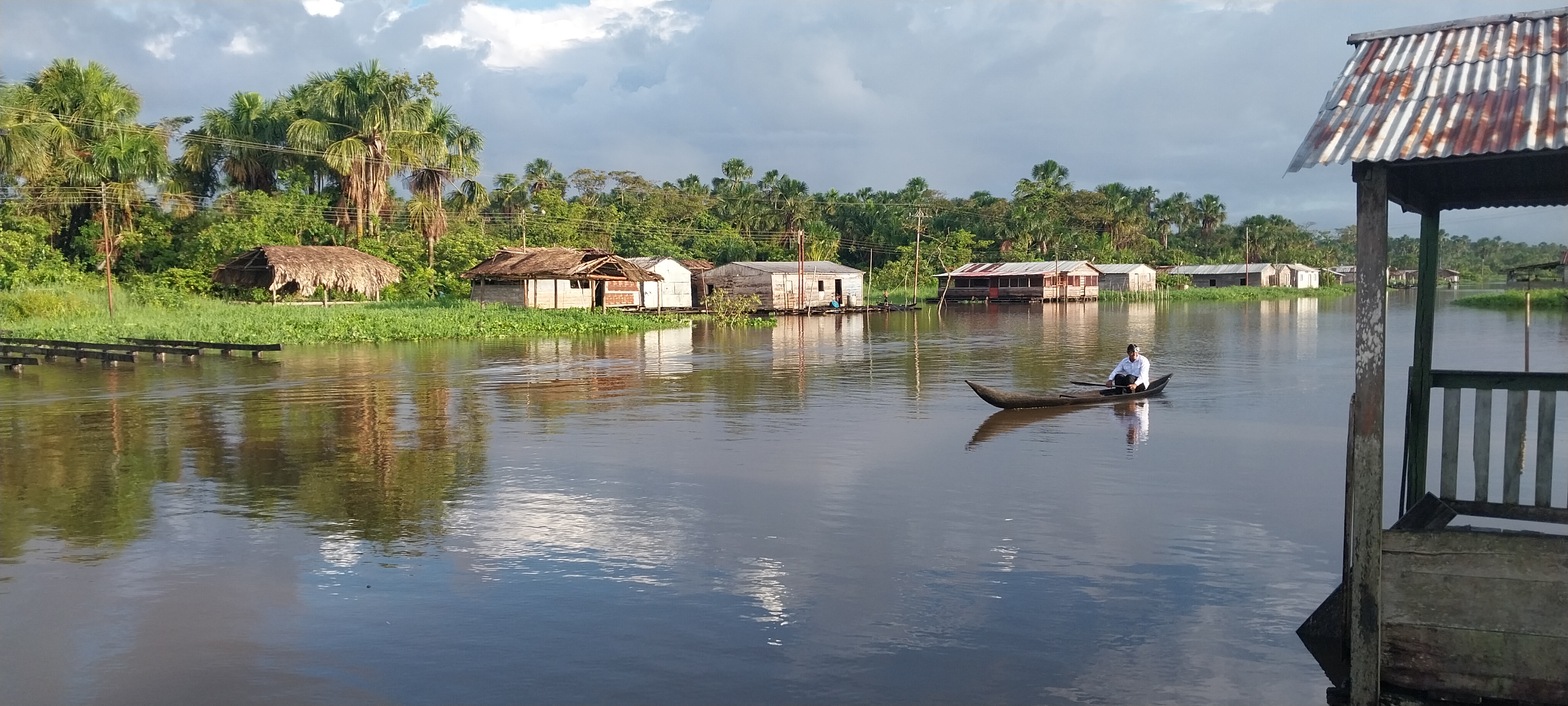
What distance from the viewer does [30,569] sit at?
9.10m

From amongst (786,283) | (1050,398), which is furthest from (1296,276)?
(1050,398)

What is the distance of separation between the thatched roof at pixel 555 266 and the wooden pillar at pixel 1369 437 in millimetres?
42992

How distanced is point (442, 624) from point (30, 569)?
12.7ft

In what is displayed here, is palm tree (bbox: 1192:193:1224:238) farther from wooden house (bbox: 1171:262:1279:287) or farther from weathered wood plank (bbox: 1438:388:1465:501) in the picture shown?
weathered wood plank (bbox: 1438:388:1465:501)

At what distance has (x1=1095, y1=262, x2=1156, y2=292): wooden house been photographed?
261 feet

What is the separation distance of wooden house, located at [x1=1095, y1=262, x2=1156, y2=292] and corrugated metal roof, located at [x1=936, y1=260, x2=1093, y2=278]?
4810mm

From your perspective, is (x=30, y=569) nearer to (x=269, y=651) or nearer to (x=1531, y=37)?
(x=269, y=651)

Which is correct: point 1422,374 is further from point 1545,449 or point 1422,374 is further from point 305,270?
point 305,270

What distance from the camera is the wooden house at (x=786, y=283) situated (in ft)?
193

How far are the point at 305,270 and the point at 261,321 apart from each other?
6.69m

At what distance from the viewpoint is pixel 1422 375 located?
7.22 metres

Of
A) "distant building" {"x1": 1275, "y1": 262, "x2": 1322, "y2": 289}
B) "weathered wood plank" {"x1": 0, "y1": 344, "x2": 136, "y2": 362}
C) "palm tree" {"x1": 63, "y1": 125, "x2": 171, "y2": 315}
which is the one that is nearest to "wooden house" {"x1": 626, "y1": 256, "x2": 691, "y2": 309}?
"palm tree" {"x1": 63, "y1": 125, "x2": 171, "y2": 315}

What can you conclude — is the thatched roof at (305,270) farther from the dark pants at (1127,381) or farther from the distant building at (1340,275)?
the distant building at (1340,275)

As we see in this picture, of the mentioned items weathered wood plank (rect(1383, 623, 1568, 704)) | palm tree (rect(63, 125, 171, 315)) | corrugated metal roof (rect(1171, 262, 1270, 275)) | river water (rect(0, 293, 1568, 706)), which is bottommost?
river water (rect(0, 293, 1568, 706))
